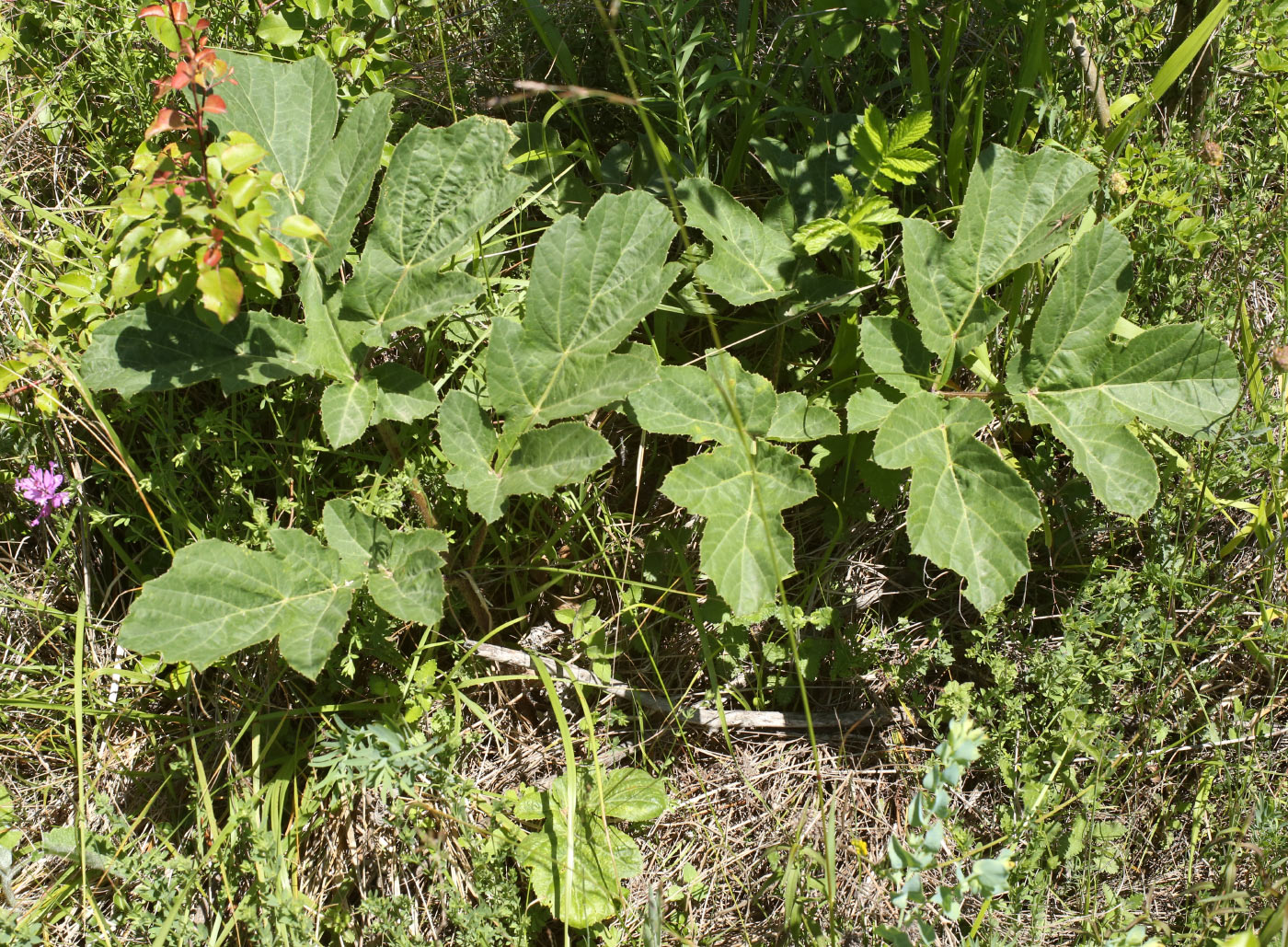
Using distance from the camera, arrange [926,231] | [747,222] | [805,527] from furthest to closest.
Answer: [805,527] < [747,222] < [926,231]

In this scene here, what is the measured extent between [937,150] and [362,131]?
5.09 feet

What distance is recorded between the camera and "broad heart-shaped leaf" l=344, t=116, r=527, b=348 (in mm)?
2424

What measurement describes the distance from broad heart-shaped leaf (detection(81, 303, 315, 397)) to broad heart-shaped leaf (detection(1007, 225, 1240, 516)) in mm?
1821

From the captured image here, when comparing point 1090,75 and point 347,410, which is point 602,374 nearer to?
point 347,410

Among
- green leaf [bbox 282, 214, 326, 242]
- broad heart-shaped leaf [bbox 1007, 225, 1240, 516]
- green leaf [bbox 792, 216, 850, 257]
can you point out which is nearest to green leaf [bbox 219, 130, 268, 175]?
green leaf [bbox 282, 214, 326, 242]

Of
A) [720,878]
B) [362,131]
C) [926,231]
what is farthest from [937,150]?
[720,878]

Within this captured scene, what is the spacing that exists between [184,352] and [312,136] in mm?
659

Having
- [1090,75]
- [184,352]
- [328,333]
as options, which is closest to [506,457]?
[328,333]

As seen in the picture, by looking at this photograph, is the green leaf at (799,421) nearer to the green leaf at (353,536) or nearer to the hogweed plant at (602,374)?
the hogweed plant at (602,374)

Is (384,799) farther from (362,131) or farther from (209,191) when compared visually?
(362,131)

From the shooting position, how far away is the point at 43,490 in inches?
103

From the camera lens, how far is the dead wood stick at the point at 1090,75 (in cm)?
278

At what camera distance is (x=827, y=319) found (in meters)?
2.89

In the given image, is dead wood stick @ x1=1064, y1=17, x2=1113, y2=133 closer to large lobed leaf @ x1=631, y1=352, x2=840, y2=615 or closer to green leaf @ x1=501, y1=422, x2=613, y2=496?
large lobed leaf @ x1=631, y1=352, x2=840, y2=615
